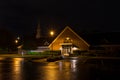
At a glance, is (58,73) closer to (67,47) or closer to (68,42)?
(67,47)

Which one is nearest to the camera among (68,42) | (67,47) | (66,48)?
(67,47)

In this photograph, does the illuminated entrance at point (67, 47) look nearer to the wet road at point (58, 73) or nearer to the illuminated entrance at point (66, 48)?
the illuminated entrance at point (66, 48)

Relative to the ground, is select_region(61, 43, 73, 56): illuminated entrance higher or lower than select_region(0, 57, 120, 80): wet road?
higher

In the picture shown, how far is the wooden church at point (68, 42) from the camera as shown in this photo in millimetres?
77600

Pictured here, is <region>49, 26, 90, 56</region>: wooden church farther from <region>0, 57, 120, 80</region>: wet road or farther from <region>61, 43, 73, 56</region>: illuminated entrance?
<region>0, 57, 120, 80</region>: wet road

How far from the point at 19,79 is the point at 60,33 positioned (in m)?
61.3

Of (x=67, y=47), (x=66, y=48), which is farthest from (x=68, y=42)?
(x=67, y=47)

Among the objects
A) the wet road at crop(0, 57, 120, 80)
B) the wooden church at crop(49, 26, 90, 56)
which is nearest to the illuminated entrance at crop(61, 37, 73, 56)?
the wooden church at crop(49, 26, 90, 56)

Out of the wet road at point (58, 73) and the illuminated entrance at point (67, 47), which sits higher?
the illuminated entrance at point (67, 47)

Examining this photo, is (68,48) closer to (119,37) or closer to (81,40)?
(81,40)

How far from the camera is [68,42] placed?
7988 centimetres

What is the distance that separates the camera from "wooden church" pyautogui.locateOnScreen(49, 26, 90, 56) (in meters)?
77.6

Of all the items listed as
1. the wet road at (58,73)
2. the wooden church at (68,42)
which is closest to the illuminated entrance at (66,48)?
the wooden church at (68,42)

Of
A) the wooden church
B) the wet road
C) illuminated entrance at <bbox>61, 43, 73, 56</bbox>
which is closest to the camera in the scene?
the wet road
